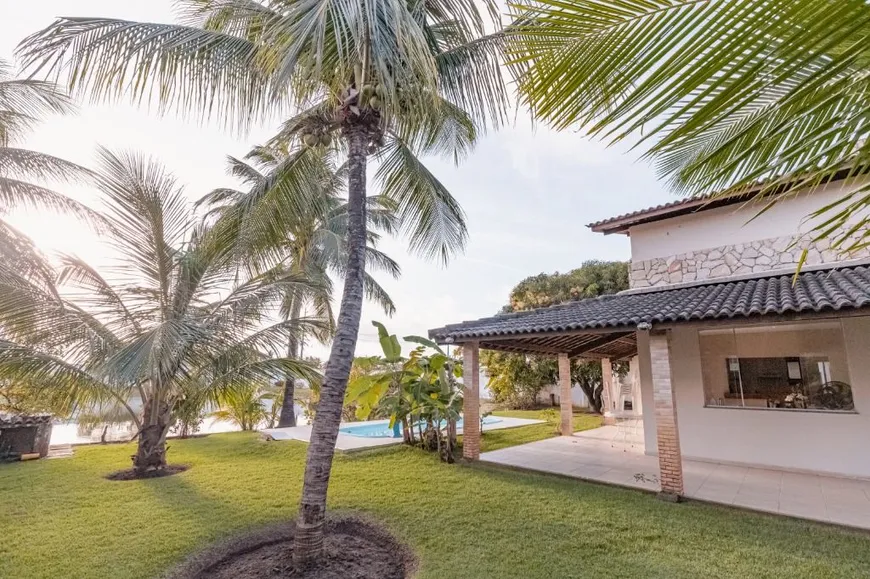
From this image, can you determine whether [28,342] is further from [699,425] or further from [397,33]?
[699,425]

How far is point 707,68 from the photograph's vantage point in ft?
4.16

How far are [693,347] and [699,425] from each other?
6.23ft

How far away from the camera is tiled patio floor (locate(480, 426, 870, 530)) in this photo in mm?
6660

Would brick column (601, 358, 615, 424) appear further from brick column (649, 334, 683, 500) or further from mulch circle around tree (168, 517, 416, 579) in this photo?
mulch circle around tree (168, 517, 416, 579)

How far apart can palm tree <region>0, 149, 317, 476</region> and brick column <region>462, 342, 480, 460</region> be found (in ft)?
12.7

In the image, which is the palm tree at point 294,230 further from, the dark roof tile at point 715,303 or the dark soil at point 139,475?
the dark roof tile at point 715,303

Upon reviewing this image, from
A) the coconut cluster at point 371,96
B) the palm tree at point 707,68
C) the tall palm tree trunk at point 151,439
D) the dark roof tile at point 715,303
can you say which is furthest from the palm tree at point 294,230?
the palm tree at point 707,68

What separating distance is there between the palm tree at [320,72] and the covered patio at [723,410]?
485cm

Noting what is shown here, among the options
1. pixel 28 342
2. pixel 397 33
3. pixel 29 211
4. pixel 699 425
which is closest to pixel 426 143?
pixel 397 33

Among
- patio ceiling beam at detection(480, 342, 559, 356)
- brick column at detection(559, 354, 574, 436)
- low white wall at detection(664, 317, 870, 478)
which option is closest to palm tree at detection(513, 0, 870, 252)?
patio ceiling beam at detection(480, 342, 559, 356)

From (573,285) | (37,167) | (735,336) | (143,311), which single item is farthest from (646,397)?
(37,167)

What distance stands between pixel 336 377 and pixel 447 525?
2905 millimetres

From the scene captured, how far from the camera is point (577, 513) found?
6664mm

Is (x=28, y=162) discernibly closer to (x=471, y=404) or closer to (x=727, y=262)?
(x=471, y=404)
